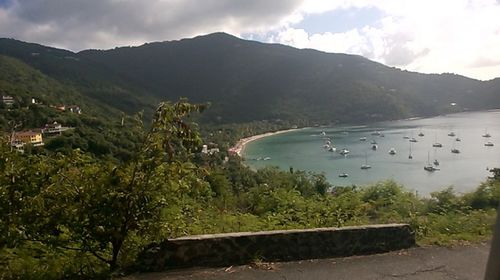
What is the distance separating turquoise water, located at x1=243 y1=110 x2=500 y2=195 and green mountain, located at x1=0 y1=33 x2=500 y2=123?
1125 cm

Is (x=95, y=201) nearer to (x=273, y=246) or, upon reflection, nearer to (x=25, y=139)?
(x=273, y=246)

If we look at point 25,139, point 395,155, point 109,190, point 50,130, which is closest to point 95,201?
point 109,190

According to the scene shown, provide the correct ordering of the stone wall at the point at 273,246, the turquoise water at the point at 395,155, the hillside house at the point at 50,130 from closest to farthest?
the stone wall at the point at 273,246 < the hillside house at the point at 50,130 < the turquoise water at the point at 395,155

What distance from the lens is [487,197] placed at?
750 centimetres

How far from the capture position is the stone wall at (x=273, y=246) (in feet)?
12.0

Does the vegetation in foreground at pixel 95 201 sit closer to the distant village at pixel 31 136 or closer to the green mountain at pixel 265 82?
the distant village at pixel 31 136

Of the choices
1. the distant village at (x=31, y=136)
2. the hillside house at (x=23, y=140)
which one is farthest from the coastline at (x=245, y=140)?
the hillside house at (x=23, y=140)

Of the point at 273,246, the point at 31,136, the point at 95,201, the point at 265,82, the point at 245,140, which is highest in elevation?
the point at 265,82

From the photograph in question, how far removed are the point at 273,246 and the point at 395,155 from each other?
6037cm

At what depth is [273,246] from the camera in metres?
3.93

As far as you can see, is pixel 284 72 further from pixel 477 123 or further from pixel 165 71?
pixel 477 123

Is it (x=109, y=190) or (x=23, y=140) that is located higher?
(x=23, y=140)

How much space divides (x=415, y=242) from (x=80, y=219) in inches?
132

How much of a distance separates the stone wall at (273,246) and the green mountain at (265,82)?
276 ft
